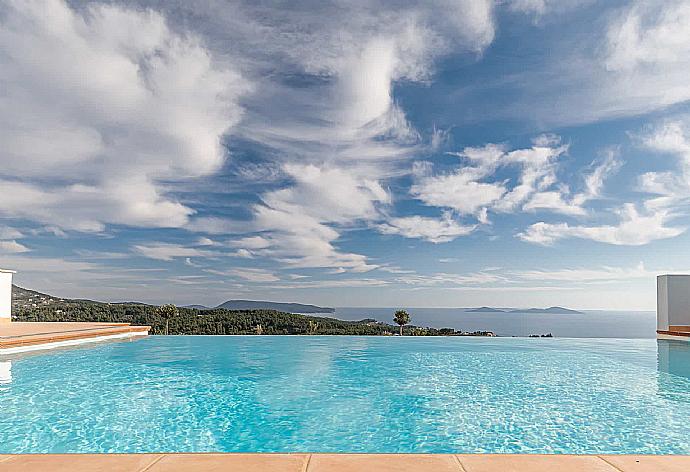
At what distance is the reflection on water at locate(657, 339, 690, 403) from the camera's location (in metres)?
6.66

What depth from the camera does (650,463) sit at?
2.61 meters

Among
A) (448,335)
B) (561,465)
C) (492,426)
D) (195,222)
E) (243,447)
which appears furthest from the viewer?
(195,222)

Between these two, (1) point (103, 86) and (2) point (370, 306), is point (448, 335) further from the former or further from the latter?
(1) point (103, 86)

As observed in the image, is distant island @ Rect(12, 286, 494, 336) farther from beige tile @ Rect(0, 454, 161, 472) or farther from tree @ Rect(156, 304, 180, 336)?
beige tile @ Rect(0, 454, 161, 472)

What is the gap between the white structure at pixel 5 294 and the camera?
48.6 feet

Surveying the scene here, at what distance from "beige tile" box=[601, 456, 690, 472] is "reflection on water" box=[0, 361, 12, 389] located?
6.93 metres

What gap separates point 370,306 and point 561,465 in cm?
1994

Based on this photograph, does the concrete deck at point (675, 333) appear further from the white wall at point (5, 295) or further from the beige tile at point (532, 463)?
the white wall at point (5, 295)

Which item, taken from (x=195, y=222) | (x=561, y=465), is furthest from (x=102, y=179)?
(x=561, y=465)

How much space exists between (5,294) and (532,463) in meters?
16.3

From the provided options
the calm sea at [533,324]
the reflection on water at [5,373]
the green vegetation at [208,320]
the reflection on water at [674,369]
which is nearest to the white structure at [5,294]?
the green vegetation at [208,320]

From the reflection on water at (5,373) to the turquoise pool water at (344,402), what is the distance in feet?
0.04

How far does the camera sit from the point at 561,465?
2566 millimetres

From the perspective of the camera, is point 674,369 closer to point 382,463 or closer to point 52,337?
point 382,463
